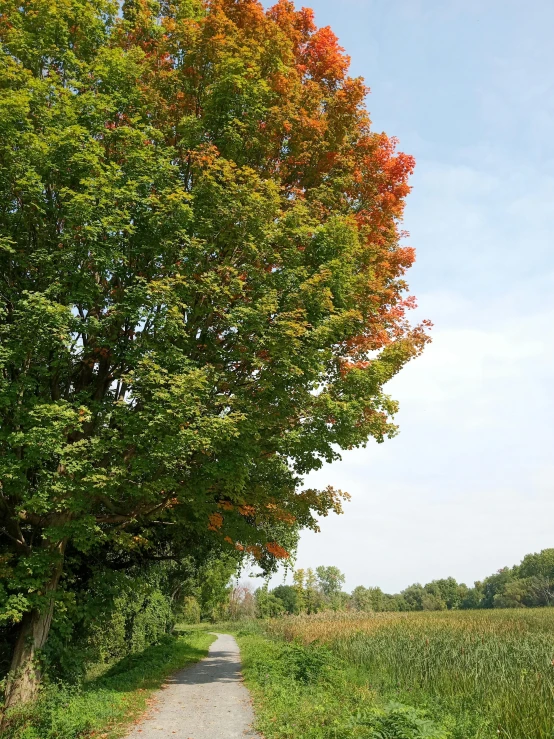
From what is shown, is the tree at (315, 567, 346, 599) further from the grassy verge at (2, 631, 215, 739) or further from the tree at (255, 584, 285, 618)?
the grassy verge at (2, 631, 215, 739)

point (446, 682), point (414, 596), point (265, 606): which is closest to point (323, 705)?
point (446, 682)

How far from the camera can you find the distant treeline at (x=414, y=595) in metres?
73.8

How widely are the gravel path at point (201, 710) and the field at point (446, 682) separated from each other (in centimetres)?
63

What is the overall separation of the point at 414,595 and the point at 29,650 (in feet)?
443

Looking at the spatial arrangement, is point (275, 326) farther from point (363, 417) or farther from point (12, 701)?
point (12, 701)

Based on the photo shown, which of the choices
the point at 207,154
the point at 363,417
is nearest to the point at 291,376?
the point at 363,417

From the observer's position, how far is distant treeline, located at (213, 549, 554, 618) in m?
73.8

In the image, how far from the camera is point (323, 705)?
8.62 m

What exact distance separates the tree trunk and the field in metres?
4.75

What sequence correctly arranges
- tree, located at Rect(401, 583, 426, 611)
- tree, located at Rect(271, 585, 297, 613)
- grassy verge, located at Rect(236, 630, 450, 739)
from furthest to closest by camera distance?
tree, located at Rect(401, 583, 426, 611) → tree, located at Rect(271, 585, 297, 613) → grassy verge, located at Rect(236, 630, 450, 739)

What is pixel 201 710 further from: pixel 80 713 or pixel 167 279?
pixel 167 279

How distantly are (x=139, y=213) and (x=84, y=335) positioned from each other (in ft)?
9.75

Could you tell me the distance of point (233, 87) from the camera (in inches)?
410

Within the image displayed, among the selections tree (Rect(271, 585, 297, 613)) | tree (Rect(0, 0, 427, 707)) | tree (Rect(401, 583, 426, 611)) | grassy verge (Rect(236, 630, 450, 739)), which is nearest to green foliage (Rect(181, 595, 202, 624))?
tree (Rect(271, 585, 297, 613))
